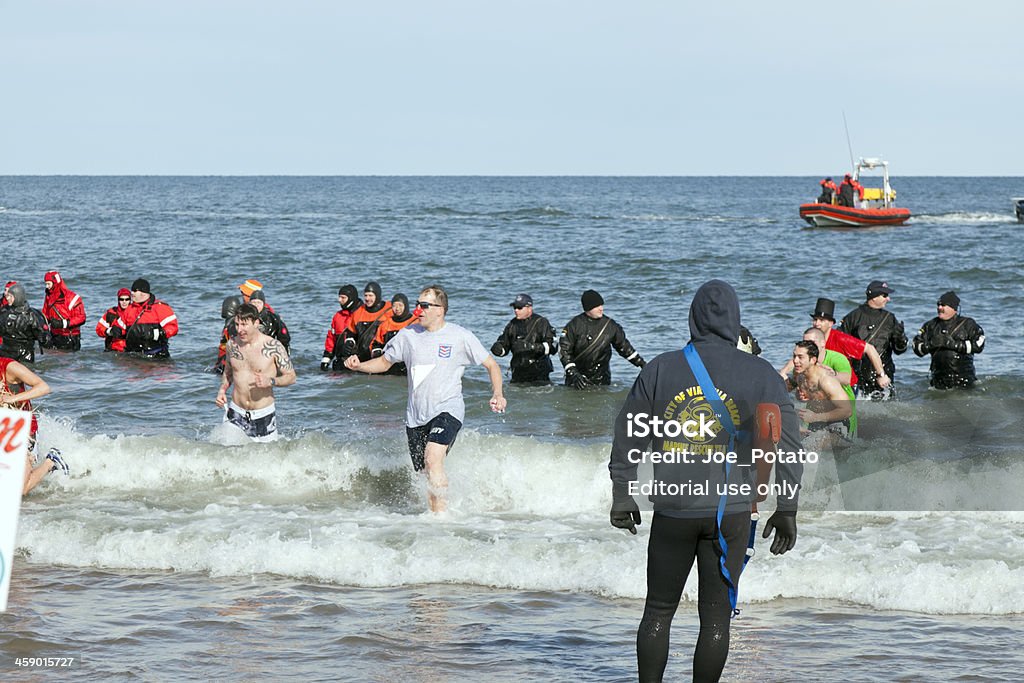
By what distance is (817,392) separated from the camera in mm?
9258

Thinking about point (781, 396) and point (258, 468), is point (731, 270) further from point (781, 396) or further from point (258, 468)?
point (781, 396)

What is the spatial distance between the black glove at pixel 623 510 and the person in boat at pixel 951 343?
9491mm

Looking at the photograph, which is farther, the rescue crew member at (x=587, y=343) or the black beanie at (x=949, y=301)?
the rescue crew member at (x=587, y=343)

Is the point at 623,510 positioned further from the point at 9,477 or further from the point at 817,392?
the point at 817,392

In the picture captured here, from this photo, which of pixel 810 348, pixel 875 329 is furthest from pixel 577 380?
pixel 810 348

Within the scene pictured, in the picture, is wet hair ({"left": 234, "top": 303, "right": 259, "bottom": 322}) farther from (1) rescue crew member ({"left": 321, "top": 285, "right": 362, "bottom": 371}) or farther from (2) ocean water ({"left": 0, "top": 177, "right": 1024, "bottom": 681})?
(1) rescue crew member ({"left": 321, "top": 285, "right": 362, "bottom": 371})

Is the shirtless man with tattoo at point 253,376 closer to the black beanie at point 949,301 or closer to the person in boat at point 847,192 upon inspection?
the black beanie at point 949,301

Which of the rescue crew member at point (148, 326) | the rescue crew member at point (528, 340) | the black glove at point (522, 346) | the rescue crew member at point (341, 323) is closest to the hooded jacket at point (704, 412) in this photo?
the rescue crew member at point (528, 340)

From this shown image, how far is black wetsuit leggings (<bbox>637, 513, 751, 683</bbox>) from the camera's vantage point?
4660 mm

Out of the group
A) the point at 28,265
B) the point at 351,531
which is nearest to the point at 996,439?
the point at 351,531

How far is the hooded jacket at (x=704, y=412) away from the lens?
4625 millimetres

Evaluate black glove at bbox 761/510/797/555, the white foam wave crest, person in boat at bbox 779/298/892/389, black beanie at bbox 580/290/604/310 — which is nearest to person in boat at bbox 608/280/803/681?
black glove at bbox 761/510/797/555

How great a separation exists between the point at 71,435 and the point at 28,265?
82.1ft

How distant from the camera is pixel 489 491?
9805 mm
